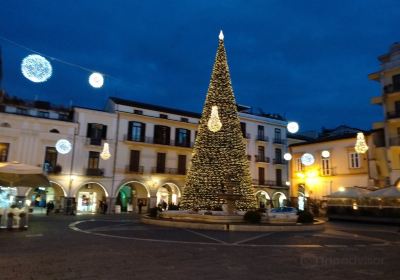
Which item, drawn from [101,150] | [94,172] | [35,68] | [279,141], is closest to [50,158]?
[94,172]

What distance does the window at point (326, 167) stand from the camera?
3609cm

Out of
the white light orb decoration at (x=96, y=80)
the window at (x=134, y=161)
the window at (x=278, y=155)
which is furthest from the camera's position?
the window at (x=278, y=155)

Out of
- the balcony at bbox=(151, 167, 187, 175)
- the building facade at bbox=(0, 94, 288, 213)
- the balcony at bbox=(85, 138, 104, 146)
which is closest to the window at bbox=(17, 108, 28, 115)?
the building facade at bbox=(0, 94, 288, 213)

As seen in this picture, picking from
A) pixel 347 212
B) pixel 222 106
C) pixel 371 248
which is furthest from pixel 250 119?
pixel 371 248

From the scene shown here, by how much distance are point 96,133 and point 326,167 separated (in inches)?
988

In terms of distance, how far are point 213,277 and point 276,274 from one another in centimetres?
134

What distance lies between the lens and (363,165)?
32.7m

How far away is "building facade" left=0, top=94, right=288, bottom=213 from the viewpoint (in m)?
30.6

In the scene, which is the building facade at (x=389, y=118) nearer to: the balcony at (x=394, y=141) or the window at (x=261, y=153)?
the balcony at (x=394, y=141)

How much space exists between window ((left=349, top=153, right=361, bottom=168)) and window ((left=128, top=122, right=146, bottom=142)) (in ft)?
72.5

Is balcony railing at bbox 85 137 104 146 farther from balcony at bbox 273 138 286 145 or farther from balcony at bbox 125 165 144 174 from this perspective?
balcony at bbox 273 138 286 145

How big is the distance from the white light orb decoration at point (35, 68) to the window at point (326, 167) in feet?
107

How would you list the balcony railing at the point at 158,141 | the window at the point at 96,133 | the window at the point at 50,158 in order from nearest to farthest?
the window at the point at 50,158 < the window at the point at 96,133 < the balcony railing at the point at 158,141

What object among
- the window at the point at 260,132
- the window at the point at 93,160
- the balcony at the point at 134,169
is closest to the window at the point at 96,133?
the window at the point at 93,160
